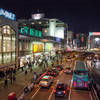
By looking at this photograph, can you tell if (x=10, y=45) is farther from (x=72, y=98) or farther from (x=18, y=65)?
(x=72, y=98)

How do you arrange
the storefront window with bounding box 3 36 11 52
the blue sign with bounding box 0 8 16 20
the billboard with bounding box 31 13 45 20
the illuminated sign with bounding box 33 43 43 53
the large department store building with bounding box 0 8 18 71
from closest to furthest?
the blue sign with bounding box 0 8 16 20
the large department store building with bounding box 0 8 18 71
the storefront window with bounding box 3 36 11 52
the illuminated sign with bounding box 33 43 43 53
the billboard with bounding box 31 13 45 20

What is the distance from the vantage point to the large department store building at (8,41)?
79.4ft

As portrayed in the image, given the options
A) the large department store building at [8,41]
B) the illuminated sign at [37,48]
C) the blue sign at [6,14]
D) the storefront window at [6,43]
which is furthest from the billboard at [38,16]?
the storefront window at [6,43]

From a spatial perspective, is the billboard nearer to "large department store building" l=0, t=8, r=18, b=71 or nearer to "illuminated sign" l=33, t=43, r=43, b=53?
"illuminated sign" l=33, t=43, r=43, b=53

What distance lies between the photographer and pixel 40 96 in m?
13.9

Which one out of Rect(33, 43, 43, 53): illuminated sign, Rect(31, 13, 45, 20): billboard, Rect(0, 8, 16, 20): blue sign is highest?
Rect(31, 13, 45, 20): billboard

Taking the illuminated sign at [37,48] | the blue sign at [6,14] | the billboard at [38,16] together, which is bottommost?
the illuminated sign at [37,48]

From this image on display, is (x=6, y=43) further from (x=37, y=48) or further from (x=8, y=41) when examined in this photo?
(x=37, y=48)

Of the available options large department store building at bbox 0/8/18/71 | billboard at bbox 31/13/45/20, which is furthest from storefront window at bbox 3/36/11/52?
billboard at bbox 31/13/45/20

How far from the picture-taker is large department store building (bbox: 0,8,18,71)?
2419 centimetres

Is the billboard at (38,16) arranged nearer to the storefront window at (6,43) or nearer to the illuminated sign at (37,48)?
the illuminated sign at (37,48)

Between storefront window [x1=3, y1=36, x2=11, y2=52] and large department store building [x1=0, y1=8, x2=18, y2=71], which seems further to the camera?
storefront window [x1=3, y1=36, x2=11, y2=52]

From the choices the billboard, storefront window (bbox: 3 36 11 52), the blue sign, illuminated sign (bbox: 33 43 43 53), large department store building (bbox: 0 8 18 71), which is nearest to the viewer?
the blue sign

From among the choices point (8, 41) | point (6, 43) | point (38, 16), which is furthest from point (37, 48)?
point (38, 16)
